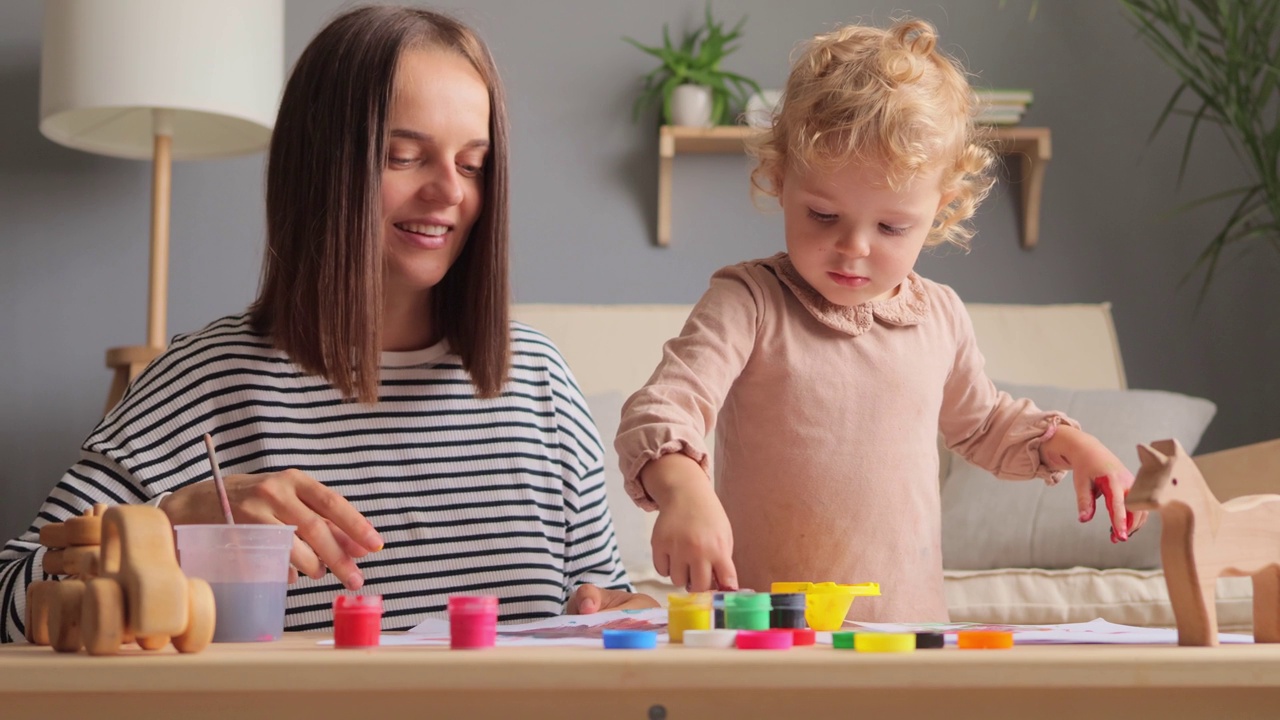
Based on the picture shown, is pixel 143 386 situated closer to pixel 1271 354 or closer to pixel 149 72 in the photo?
pixel 149 72

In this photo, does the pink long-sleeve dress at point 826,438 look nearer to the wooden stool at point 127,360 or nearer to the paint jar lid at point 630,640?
the paint jar lid at point 630,640

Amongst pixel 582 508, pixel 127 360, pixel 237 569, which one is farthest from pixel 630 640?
pixel 127 360

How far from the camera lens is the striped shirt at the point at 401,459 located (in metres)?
1.15

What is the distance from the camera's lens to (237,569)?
0.72 metres

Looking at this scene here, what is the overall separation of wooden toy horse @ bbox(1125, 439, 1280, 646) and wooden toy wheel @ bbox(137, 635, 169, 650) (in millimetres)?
491

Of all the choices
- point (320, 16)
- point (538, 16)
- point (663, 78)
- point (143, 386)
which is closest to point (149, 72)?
point (320, 16)

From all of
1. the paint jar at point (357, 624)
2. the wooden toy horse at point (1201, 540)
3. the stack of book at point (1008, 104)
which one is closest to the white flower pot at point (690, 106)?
the stack of book at point (1008, 104)

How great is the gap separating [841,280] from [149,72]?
190 centimetres

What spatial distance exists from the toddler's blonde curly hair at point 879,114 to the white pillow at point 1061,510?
1.10 m

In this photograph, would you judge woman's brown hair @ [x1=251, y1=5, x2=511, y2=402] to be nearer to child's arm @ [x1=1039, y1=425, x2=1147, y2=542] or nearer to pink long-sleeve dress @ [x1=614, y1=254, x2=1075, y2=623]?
pink long-sleeve dress @ [x1=614, y1=254, x2=1075, y2=623]

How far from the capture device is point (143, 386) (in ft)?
3.87

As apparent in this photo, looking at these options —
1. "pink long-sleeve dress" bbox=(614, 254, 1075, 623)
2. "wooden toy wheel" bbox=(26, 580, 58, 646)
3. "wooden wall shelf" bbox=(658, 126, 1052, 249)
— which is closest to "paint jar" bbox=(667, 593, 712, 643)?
"wooden toy wheel" bbox=(26, 580, 58, 646)

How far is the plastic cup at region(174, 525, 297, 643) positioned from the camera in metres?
0.71

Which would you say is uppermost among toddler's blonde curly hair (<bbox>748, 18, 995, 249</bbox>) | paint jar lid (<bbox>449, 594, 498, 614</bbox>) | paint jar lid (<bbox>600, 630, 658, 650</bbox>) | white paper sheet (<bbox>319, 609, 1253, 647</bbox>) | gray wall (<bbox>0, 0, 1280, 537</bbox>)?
gray wall (<bbox>0, 0, 1280, 537</bbox>)
